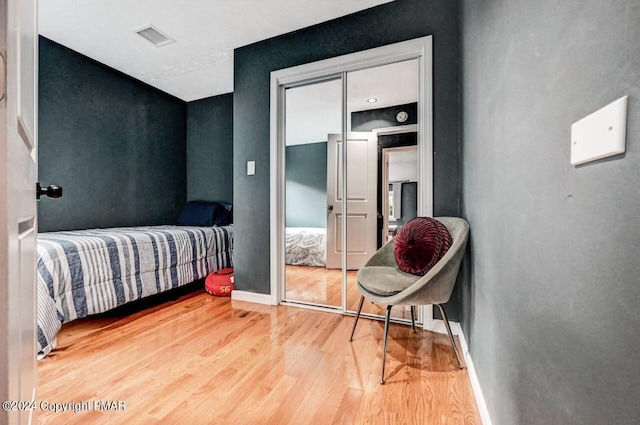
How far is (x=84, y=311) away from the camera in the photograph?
1.94 m

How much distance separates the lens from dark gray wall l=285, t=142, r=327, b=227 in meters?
4.78

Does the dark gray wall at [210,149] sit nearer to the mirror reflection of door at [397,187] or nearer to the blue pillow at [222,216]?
the blue pillow at [222,216]

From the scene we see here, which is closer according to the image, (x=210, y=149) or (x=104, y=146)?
(x=104, y=146)

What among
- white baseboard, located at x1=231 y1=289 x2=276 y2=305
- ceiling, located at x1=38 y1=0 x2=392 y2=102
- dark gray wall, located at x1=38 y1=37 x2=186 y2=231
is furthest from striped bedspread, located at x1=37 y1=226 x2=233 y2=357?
ceiling, located at x1=38 y1=0 x2=392 y2=102

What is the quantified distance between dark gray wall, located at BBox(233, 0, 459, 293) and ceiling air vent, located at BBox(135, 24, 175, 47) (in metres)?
0.64

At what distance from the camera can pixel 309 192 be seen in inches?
191

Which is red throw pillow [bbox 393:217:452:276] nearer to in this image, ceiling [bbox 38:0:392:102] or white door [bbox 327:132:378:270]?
white door [bbox 327:132:378:270]

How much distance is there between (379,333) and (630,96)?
6.09 ft

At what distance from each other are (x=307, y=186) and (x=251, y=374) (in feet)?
12.1

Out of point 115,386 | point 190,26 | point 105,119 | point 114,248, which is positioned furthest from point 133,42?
point 115,386

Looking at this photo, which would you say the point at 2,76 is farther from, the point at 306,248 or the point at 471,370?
the point at 306,248

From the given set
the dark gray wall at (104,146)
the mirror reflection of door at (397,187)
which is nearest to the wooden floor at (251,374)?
the mirror reflection of door at (397,187)

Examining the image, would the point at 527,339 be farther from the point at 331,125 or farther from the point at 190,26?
the point at 331,125

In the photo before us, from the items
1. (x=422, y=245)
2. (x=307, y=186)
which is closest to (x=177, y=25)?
(x=422, y=245)
